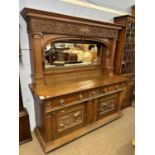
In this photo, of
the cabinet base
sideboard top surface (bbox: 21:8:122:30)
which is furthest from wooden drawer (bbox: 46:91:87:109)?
sideboard top surface (bbox: 21:8:122:30)

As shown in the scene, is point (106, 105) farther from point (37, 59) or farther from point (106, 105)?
point (37, 59)

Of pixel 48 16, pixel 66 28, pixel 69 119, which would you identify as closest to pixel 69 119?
pixel 69 119

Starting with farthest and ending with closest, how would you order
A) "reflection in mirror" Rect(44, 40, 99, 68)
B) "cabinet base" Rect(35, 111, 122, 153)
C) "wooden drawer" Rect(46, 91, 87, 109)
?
"reflection in mirror" Rect(44, 40, 99, 68)
"cabinet base" Rect(35, 111, 122, 153)
"wooden drawer" Rect(46, 91, 87, 109)

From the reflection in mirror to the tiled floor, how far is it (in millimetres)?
1308

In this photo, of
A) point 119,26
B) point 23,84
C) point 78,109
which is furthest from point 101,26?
point 23,84

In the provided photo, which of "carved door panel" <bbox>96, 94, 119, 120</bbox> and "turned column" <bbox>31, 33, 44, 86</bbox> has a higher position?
"turned column" <bbox>31, 33, 44, 86</bbox>

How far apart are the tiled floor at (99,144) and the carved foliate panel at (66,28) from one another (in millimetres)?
1728

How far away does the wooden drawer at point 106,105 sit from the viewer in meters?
2.42

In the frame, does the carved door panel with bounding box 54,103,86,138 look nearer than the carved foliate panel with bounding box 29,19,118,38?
No

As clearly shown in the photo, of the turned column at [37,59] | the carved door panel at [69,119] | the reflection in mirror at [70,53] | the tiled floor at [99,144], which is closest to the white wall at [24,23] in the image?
the turned column at [37,59]

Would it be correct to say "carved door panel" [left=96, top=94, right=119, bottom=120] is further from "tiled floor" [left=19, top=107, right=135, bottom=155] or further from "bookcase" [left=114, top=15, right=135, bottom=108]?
"bookcase" [left=114, top=15, right=135, bottom=108]

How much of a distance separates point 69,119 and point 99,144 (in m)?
0.63

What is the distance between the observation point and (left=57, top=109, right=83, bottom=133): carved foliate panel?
1.97m
